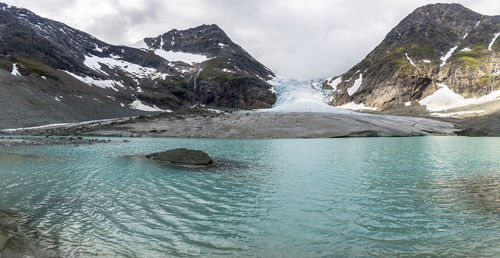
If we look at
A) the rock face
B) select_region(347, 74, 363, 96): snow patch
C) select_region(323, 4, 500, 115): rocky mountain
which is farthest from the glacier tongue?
the rock face

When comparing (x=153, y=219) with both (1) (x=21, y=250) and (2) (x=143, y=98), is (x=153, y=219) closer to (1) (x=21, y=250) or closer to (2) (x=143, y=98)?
(1) (x=21, y=250)

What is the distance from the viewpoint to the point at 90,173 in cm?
2111

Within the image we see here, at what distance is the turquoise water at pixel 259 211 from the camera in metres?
8.59

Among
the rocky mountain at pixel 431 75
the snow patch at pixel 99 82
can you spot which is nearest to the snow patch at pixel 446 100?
the rocky mountain at pixel 431 75

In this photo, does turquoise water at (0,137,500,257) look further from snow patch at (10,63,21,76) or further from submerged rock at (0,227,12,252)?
snow patch at (10,63,21,76)

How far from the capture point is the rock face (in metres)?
25.6

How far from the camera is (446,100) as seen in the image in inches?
5684

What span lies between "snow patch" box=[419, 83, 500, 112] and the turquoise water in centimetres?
14105

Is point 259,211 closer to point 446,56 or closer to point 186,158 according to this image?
point 186,158

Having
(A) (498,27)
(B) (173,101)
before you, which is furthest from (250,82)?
(A) (498,27)

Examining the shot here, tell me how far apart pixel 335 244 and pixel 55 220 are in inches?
396

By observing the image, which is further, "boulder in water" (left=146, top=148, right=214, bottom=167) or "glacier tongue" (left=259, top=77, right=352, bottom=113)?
"glacier tongue" (left=259, top=77, right=352, bottom=113)

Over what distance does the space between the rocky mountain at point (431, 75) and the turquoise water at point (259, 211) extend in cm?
13912

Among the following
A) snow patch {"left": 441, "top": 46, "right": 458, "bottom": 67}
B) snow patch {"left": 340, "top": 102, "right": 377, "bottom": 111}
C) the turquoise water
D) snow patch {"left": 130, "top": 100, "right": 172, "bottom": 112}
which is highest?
Answer: snow patch {"left": 441, "top": 46, "right": 458, "bottom": 67}
